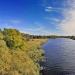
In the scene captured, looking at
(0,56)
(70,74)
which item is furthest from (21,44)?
(0,56)

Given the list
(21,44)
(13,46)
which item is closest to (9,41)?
(13,46)

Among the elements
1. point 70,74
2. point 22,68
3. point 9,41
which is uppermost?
point 9,41

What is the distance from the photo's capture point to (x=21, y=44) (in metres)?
70.7

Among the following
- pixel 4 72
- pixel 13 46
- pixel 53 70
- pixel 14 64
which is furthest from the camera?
pixel 13 46

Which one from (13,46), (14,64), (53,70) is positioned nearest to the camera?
(14,64)

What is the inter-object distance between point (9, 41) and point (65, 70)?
18.5 meters

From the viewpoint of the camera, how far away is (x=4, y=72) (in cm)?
3155

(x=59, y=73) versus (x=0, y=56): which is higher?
(x=0, y=56)

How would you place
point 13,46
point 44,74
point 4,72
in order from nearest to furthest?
point 4,72 → point 44,74 → point 13,46

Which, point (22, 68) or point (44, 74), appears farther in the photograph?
point (44, 74)

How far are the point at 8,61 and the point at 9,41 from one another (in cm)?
2549

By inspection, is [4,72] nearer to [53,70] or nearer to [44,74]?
[44,74]

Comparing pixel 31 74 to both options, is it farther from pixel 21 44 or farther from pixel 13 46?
pixel 21 44

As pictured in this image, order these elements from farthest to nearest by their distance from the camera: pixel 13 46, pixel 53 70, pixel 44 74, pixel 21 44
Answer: pixel 21 44 → pixel 13 46 → pixel 53 70 → pixel 44 74
